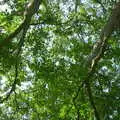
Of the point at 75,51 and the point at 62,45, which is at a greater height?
the point at 62,45

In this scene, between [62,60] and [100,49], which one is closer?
[100,49]

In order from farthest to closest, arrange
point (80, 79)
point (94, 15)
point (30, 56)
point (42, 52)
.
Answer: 1. point (94, 15)
2. point (30, 56)
3. point (42, 52)
4. point (80, 79)

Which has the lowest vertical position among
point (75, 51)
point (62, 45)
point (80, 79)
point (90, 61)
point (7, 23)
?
point (80, 79)

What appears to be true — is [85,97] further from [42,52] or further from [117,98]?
[42,52]

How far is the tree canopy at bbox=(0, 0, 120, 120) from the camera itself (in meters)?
10.6

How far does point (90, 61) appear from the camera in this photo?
10.9 metres

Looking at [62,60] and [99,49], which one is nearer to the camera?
[99,49]

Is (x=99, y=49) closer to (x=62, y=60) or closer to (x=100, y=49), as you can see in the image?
(x=100, y=49)

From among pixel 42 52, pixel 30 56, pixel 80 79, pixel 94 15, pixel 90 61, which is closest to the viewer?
pixel 80 79

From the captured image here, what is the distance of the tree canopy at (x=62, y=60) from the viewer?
1062 cm

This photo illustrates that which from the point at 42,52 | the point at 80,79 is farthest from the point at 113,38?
the point at 80,79

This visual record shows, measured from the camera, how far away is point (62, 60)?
41.2ft

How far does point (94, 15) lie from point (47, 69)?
421 centimetres

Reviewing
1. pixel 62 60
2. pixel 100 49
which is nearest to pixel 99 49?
pixel 100 49
